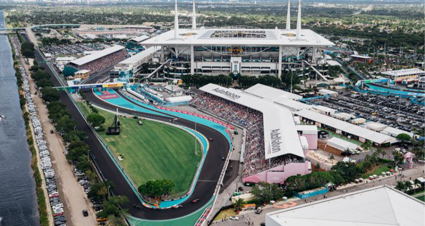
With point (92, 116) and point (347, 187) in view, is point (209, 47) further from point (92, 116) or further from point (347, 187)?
point (347, 187)

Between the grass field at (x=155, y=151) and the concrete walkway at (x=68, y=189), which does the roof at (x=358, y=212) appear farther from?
the concrete walkway at (x=68, y=189)

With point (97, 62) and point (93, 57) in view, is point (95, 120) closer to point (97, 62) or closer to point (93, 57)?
point (97, 62)

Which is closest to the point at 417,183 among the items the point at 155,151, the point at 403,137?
the point at 403,137

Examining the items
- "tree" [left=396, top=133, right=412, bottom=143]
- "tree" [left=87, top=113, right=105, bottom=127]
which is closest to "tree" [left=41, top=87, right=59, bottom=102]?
"tree" [left=87, top=113, right=105, bottom=127]

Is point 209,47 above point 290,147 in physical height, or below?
above

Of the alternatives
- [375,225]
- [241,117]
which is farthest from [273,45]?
[375,225]
